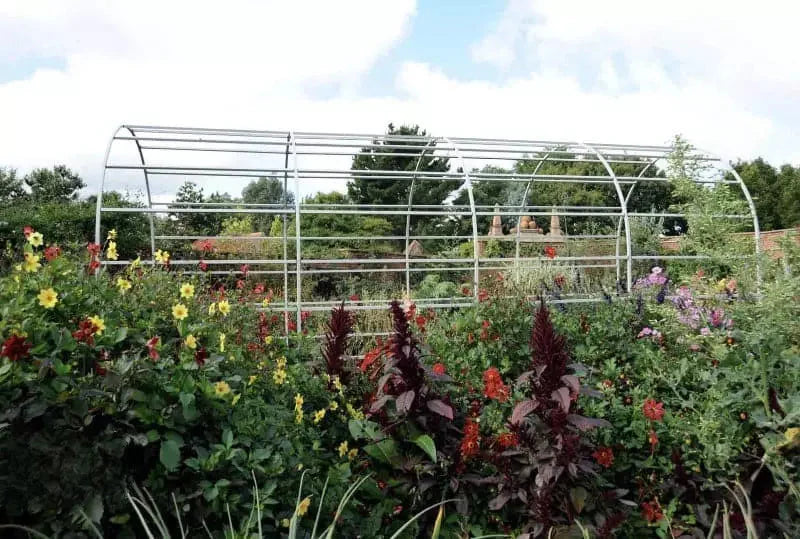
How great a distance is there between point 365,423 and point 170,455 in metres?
0.96

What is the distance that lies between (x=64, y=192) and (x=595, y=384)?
77.8ft

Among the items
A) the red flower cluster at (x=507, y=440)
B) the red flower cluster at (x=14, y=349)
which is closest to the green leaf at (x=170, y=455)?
the red flower cluster at (x=14, y=349)

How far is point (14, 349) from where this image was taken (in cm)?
221

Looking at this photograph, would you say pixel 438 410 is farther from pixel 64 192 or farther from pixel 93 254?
pixel 64 192

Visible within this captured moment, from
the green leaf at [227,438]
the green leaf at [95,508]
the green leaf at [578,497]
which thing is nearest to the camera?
the green leaf at [95,508]

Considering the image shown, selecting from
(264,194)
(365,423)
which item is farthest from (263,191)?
(365,423)

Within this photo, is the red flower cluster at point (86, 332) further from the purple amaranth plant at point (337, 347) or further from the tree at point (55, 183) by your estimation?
the tree at point (55, 183)

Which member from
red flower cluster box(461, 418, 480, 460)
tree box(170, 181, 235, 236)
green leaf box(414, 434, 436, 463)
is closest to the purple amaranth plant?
green leaf box(414, 434, 436, 463)

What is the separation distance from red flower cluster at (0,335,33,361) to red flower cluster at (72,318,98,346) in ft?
0.64

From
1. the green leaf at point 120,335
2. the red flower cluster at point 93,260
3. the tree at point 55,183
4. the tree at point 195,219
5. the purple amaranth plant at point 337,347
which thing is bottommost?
the purple amaranth plant at point 337,347

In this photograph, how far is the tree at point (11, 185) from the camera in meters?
21.9

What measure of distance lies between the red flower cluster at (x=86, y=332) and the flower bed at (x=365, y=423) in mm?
13

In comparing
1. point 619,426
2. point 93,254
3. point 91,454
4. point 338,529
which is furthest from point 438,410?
point 93,254

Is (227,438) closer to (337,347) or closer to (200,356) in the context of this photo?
(200,356)
